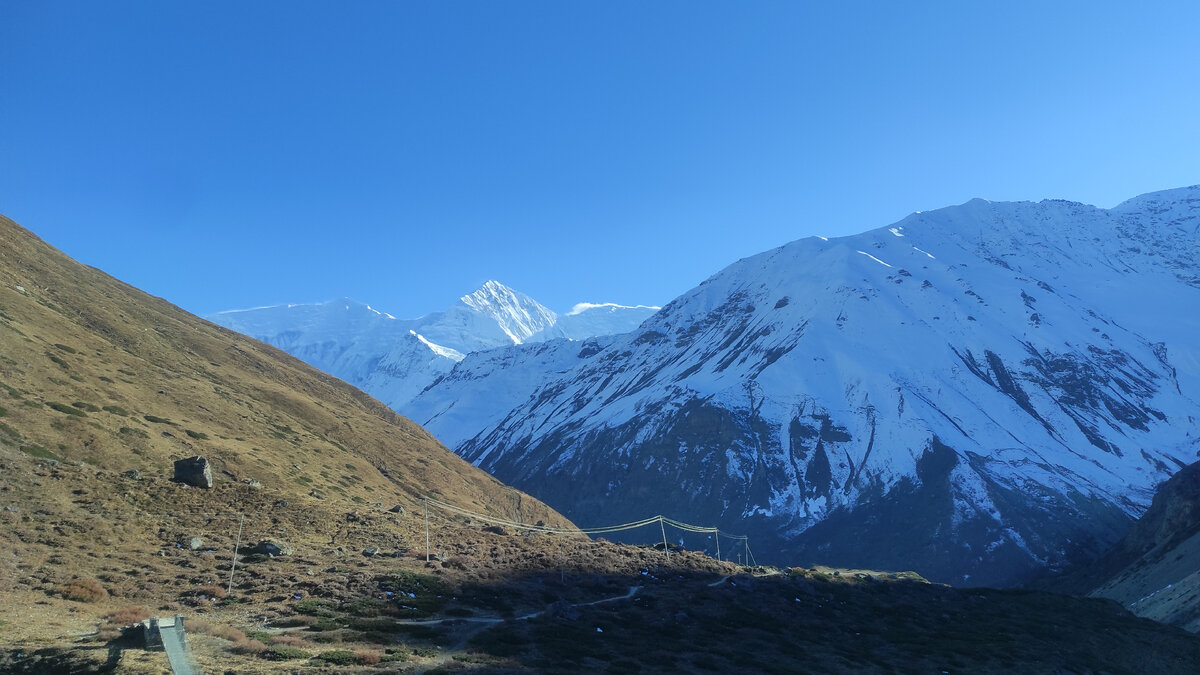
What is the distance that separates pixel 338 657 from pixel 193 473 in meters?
29.1

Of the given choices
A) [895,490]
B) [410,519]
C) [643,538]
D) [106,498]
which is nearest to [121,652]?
[106,498]

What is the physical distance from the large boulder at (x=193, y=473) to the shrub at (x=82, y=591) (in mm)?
16966

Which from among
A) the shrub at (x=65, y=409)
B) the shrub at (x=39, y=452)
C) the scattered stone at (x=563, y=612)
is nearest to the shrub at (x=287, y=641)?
the scattered stone at (x=563, y=612)

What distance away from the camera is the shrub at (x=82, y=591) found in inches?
1230

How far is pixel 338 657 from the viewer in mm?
26797

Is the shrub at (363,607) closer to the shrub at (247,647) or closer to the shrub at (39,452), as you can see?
the shrub at (247,647)

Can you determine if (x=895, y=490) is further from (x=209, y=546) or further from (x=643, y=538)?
(x=209, y=546)

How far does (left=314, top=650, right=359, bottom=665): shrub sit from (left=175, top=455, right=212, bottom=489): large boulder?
2773 cm

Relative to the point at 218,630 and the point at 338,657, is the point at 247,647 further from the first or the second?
the point at 338,657

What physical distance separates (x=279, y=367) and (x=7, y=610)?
278 feet

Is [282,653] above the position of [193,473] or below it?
below

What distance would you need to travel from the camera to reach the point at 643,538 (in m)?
190

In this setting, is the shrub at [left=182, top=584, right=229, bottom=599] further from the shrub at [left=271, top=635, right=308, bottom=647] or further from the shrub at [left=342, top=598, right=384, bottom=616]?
the shrub at [left=271, top=635, right=308, bottom=647]

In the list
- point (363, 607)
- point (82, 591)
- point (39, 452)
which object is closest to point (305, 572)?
point (363, 607)
